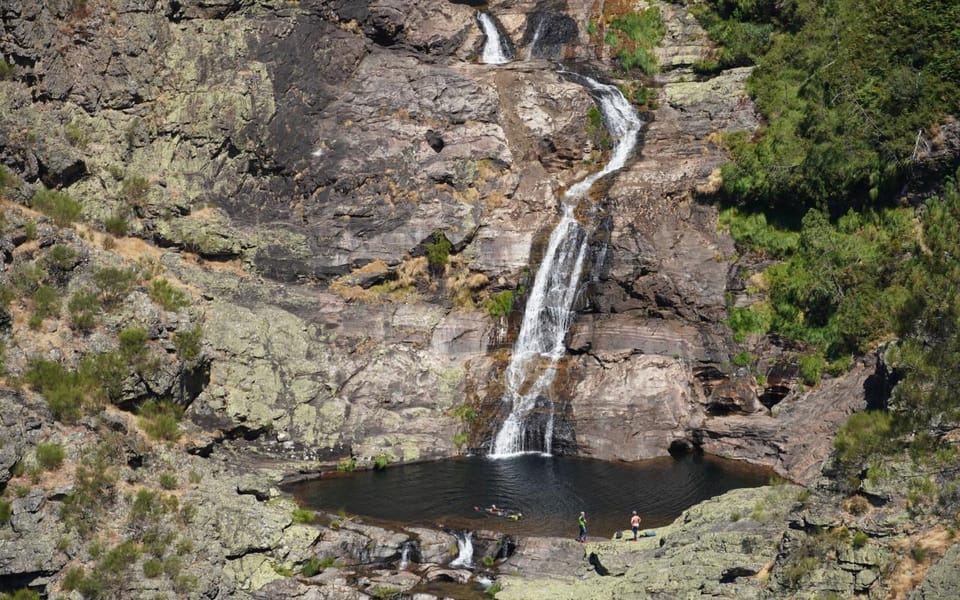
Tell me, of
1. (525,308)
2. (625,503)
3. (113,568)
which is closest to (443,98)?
(525,308)

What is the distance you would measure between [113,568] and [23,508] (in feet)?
9.86

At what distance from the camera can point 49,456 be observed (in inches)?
1163

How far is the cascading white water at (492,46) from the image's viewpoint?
54438 mm

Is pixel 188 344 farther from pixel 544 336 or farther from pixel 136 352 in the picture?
pixel 544 336

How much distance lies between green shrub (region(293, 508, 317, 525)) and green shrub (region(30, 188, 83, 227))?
50.2 feet

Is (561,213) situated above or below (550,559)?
above

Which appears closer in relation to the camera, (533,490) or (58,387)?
(58,387)

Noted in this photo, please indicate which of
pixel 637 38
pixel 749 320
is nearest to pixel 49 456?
pixel 749 320

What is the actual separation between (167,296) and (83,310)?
4125 mm

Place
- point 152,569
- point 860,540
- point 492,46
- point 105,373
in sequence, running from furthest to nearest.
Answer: point 492,46, point 105,373, point 152,569, point 860,540

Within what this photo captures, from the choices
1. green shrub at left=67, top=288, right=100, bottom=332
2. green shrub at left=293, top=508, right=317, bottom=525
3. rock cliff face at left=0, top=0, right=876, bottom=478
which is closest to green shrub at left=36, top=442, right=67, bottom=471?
green shrub at left=67, top=288, right=100, bottom=332

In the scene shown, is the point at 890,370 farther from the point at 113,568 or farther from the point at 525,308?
the point at 113,568

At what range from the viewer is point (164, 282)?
1580 inches

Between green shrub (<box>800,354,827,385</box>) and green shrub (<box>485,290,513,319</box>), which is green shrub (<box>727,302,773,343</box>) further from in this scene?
green shrub (<box>485,290,513,319</box>)
